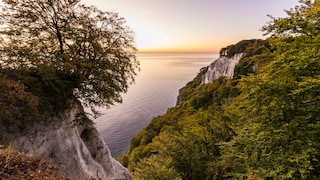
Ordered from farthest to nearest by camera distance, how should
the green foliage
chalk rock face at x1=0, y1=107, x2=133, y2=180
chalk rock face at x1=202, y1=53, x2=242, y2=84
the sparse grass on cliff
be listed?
chalk rock face at x1=202, y1=53, x2=242, y2=84 < chalk rock face at x1=0, y1=107, x2=133, y2=180 < the green foliage < the sparse grass on cliff

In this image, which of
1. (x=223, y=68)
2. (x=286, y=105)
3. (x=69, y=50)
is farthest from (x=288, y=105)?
(x=223, y=68)

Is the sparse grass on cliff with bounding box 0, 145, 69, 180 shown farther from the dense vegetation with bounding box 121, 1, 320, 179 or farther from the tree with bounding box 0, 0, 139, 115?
the dense vegetation with bounding box 121, 1, 320, 179

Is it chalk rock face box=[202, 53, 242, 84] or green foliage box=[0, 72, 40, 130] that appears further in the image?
chalk rock face box=[202, 53, 242, 84]

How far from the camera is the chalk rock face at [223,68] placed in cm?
8045

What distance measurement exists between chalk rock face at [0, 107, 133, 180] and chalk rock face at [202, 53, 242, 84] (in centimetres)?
7128

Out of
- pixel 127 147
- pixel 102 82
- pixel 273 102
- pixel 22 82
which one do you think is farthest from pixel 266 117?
pixel 127 147

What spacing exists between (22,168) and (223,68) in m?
88.2

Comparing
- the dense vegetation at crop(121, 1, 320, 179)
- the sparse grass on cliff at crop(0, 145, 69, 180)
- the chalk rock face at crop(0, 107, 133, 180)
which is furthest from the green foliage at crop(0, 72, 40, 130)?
the dense vegetation at crop(121, 1, 320, 179)

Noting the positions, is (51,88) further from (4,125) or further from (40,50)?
(4,125)

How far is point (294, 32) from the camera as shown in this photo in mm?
12055

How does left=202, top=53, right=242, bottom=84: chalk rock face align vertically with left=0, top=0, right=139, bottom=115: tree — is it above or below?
below

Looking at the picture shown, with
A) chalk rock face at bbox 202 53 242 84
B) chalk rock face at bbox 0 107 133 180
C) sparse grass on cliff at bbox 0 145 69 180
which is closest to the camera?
sparse grass on cliff at bbox 0 145 69 180

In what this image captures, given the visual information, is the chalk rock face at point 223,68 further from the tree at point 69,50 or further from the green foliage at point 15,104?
the green foliage at point 15,104

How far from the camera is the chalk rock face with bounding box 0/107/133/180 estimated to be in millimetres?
9781
